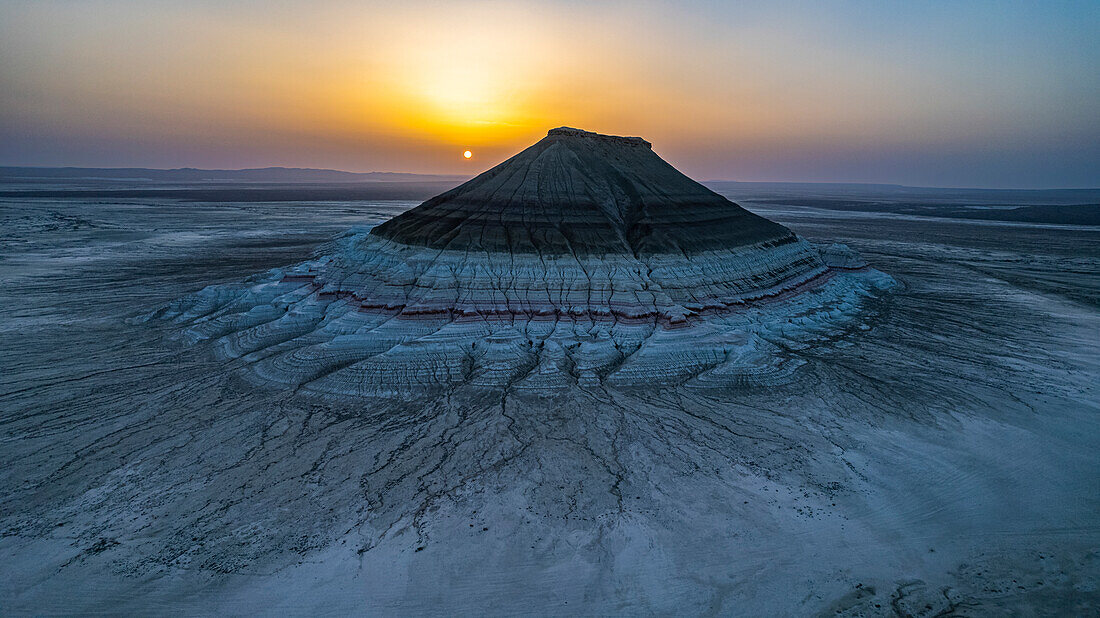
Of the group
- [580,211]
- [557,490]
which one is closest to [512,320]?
[580,211]

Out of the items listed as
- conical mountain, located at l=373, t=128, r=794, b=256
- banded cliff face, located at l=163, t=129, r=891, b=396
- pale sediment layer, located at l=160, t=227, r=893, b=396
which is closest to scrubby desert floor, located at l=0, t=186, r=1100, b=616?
pale sediment layer, located at l=160, t=227, r=893, b=396

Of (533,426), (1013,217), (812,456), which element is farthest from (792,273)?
(1013,217)

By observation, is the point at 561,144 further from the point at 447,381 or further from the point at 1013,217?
the point at 1013,217

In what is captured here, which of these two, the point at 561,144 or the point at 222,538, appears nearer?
the point at 222,538

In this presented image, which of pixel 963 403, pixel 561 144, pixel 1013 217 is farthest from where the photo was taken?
pixel 1013 217

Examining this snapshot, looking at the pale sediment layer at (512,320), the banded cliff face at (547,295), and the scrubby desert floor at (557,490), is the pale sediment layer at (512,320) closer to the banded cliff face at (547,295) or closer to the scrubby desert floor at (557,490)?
the banded cliff face at (547,295)

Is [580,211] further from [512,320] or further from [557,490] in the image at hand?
[557,490]

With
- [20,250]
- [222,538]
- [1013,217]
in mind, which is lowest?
[222,538]

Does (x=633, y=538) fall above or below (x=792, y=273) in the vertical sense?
below

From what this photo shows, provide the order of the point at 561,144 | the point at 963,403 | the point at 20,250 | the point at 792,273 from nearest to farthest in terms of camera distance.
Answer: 1. the point at 963,403
2. the point at 792,273
3. the point at 561,144
4. the point at 20,250
